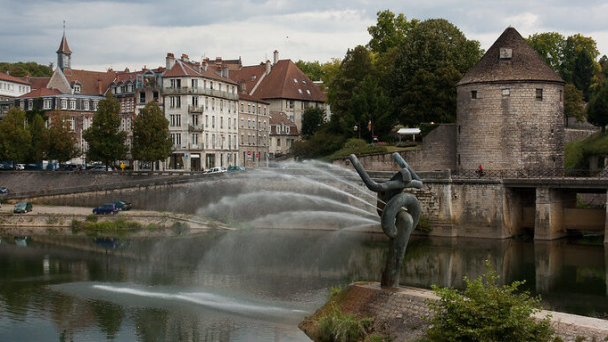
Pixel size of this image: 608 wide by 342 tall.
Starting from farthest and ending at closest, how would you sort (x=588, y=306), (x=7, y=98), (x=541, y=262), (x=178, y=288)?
(x=7, y=98), (x=541, y=262), (x=178, y=288), (x=588, y=306)

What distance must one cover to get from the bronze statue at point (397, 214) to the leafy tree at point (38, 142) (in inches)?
2427

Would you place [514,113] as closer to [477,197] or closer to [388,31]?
[477,197]

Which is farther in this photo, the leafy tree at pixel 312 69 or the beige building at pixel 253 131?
the leafy tree at pixel 312 69

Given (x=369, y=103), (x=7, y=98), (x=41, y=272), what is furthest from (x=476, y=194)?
(x=7, y=98)

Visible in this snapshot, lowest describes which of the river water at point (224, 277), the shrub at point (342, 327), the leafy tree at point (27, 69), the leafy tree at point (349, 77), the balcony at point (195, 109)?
the river water at point (224, 277)

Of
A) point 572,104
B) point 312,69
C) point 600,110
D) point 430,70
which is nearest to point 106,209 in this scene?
point 430,70

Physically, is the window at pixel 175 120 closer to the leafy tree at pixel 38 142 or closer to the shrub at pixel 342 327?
the leafy tree at pixel 38 142

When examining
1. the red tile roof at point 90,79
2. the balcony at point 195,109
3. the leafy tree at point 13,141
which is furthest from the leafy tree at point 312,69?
the leafy tree at point 13,141

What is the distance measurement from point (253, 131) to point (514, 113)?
4599cm

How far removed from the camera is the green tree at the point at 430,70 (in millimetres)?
69500

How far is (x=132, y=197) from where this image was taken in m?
65.2

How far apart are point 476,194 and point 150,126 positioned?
35.6 m

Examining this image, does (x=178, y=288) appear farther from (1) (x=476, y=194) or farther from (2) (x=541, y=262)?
(1) (x=476, y=194)

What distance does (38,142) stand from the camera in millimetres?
79500
